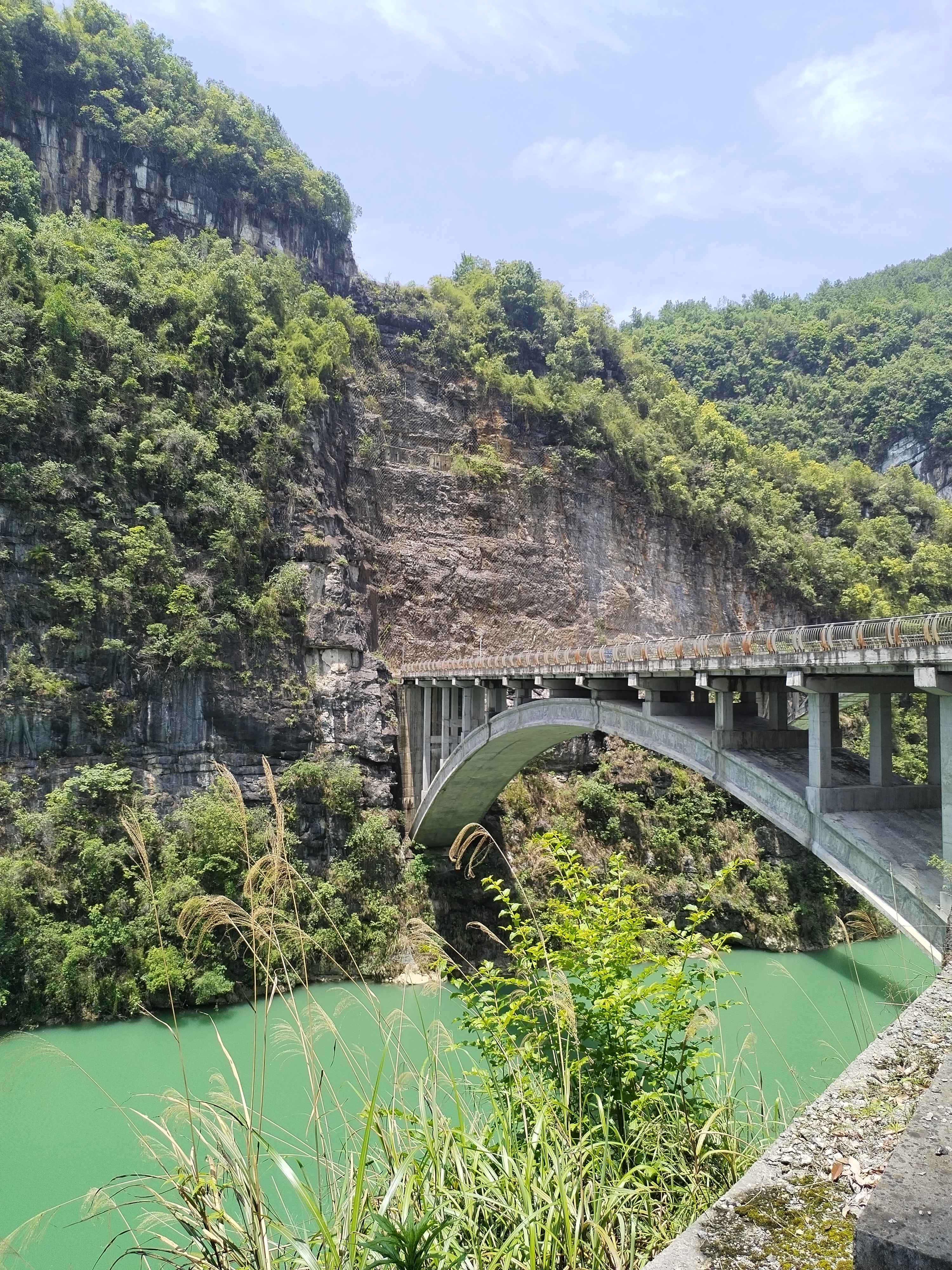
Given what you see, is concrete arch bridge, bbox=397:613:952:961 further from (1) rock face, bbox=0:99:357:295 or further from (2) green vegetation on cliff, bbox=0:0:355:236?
(2) green vegetation on cliff, bbox=0:0:355:236

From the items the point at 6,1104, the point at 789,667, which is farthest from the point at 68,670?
the point at 789,667

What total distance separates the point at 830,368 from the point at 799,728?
47.7m

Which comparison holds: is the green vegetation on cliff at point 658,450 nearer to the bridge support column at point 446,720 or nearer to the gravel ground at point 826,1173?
the bridge support column at point 446,720

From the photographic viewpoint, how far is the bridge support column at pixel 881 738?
320 inches

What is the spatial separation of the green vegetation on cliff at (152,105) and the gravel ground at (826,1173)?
114 ft

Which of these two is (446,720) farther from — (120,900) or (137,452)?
(137,452)

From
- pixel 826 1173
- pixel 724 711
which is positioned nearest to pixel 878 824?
pixel 724 711

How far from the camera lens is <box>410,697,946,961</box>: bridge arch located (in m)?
6.99

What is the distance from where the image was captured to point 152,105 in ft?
95.5

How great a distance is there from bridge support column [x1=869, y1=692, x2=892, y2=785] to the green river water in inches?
79.6

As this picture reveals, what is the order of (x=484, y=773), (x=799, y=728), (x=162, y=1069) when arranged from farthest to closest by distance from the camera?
(x=484, y=773) → (x=162, y=1069) → (x=799, y=728)

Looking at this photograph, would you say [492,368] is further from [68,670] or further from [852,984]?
[852,984]

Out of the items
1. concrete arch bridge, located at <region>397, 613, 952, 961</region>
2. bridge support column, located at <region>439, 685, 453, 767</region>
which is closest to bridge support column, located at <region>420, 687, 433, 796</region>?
bridge support column, located at <region>439, 685, 453, 767</region>

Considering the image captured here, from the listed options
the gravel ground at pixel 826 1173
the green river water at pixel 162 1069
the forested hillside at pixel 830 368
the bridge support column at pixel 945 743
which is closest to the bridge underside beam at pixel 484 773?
the green river water at pixel 162 1069
